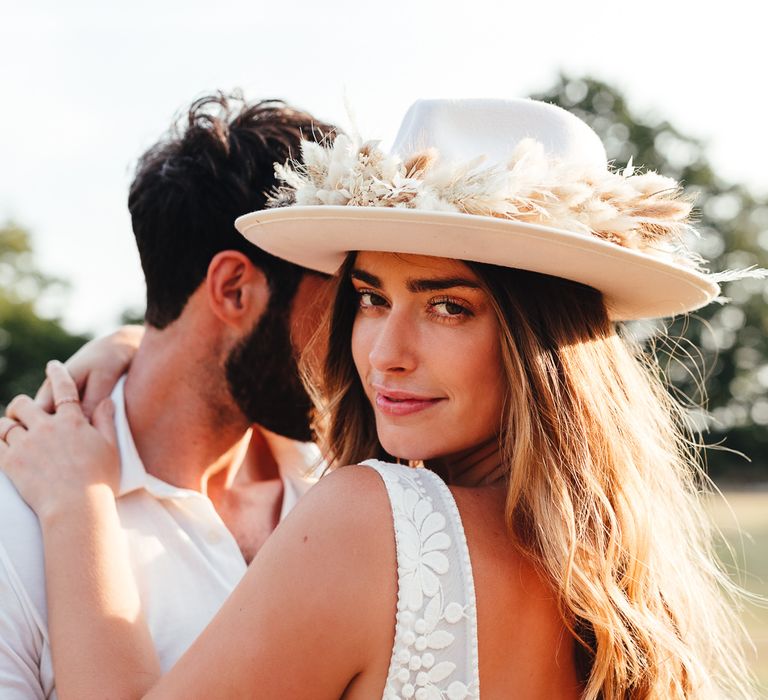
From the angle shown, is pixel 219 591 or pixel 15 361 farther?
pixel 15 361

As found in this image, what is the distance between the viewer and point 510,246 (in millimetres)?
2158

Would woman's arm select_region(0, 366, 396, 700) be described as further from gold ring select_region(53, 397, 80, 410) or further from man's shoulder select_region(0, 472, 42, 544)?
gold ring select_region(53, 397, 80, 410)

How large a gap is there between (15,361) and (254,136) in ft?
120

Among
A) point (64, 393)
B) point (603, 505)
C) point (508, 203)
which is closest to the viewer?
point (508, 203)

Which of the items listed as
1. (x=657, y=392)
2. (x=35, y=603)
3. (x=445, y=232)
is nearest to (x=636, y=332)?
(x=657, y=392)

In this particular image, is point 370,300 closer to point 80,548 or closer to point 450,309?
point 450,309

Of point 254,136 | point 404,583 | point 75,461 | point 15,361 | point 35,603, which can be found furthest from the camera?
point 15,361

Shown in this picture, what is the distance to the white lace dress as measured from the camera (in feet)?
6.46

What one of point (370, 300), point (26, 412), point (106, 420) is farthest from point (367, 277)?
point (26, 412)

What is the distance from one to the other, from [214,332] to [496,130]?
1.38 meters

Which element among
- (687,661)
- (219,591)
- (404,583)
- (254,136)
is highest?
(254,136)

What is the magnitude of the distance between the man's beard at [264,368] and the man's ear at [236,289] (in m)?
0.05

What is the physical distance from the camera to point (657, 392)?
2809 mm

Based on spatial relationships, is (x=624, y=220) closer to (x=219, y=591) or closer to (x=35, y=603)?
(x=219, y=591)
